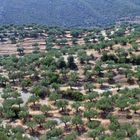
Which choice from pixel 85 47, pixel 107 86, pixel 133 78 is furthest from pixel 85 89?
pixel 85 47

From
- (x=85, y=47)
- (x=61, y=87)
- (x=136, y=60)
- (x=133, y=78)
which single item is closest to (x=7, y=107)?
(x=61, y=87)

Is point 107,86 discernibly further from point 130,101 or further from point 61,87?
point 130,101

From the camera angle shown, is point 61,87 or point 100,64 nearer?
point 61,87

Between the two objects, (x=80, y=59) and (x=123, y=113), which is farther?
(x=80, y=59)

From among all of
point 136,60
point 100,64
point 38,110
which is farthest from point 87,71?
point 38,110

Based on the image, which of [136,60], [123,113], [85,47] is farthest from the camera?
[85,47]

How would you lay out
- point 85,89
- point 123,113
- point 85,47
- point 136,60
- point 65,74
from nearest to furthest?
1. point 123,113
2. point 85,89
3. point 65,74
4. point 136,60
5. point 85,47

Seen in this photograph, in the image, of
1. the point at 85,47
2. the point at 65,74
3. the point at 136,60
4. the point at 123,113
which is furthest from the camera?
the point at 85,47

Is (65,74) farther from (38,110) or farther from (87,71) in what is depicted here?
(38,110)

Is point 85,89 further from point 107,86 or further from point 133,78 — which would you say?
point 133,78
